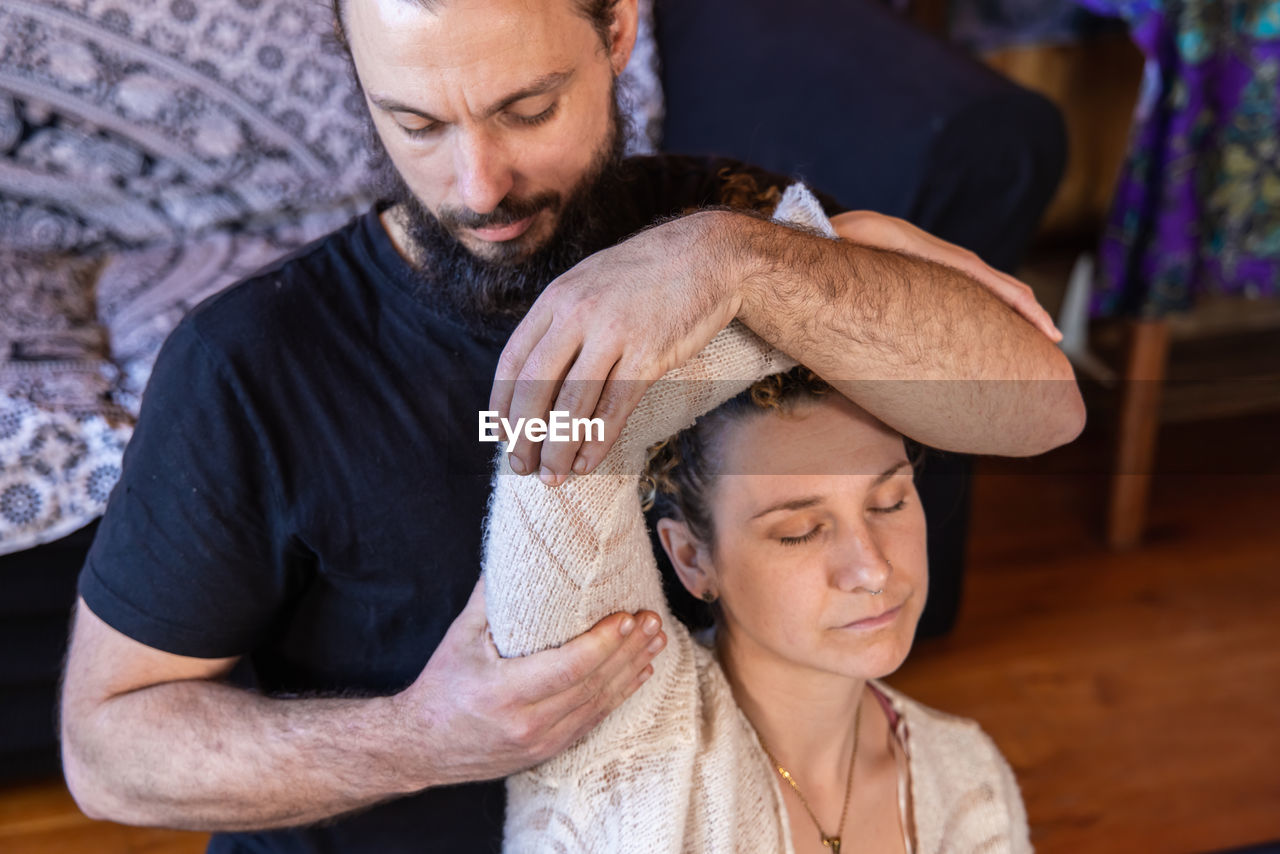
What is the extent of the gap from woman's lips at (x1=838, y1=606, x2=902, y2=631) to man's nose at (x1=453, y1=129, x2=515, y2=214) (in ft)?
1.39

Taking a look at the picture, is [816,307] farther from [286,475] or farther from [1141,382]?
[1141,382]

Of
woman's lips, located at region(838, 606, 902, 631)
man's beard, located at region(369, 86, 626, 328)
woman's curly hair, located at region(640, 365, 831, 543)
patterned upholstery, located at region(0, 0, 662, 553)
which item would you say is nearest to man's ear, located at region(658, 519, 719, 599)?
woman's curly hair, located at region(640, 365, 831, 543)

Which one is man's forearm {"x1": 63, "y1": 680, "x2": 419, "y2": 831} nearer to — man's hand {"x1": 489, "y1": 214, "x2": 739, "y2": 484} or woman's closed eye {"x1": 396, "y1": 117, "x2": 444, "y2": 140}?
man's hand {"x1": 489, "y1": 214, "x2": 739, "y2": 484}

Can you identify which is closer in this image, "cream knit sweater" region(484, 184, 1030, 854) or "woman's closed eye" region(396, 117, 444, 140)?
"cream knit sweater" region(484, 184, 1030, 854)

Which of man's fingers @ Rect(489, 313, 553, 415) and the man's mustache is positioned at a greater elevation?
the man's mustache

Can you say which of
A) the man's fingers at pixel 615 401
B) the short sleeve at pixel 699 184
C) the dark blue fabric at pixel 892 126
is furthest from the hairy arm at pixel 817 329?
the dark blue fabric at pixel 892 126

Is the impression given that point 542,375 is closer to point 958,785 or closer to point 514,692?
point 514,692

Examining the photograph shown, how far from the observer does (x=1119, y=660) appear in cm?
180

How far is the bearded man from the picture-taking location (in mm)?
833

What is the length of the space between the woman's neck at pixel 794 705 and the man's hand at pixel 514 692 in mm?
175

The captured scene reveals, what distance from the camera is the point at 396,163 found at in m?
0.94

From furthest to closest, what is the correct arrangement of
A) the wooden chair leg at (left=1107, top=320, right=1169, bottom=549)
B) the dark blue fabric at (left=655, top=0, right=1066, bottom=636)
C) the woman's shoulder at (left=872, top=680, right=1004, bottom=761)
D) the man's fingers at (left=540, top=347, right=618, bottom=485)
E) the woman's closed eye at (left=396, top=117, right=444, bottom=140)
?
the wooden chair leg at (left=1107, top=320, right=1169, bottom=549), the dark blue fabric at (left=655, top=0, right=1066, bottom=636), the woman's shoulder at (left=872, top=680, right=1004, bottom=761), the woman's closed eye at (left=396, top=117, right=444, bottom=140), the man's fingers at (left=540, top=347, right=618, bottom=485)

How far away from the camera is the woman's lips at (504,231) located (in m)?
0.92

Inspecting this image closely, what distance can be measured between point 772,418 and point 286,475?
378mm
